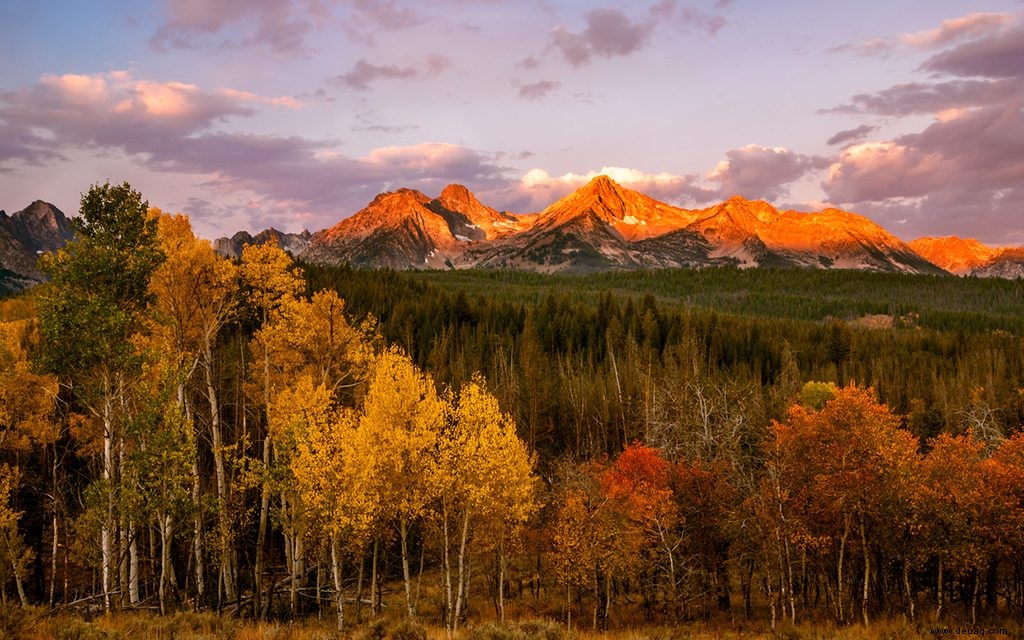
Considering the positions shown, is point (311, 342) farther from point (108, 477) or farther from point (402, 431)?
point (108, 477)

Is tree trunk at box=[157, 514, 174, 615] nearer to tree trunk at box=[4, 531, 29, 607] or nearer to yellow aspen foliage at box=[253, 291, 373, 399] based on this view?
yellow aspen foliage at box=[253, 291, 373, 399]

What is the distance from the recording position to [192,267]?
100 feet

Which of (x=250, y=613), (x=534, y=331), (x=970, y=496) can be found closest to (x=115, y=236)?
(x=250, y=613)

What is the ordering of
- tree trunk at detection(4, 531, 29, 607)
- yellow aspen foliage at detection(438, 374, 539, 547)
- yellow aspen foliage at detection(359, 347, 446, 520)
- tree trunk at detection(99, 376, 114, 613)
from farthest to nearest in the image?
tree trunk at detection(4, 531, 29, 607) < yellow aspen foliage at detection(438, 374, 539, 547) < yellow aspen foliage at detection(359, 347, 446, 520) < tree trunk at detection(99, 376, 114, 613)

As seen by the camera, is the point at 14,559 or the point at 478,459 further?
the point at 14,559

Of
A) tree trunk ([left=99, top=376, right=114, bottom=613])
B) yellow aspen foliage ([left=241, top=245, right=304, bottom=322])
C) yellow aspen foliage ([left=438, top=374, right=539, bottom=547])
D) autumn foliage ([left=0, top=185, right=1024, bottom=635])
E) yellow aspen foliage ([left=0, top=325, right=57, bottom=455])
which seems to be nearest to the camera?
tree trunk ([left=99, top=376, right=114, bottom=613])

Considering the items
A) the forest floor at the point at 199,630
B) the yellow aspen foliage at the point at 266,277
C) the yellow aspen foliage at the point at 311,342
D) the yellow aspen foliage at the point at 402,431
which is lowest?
the forest floor at the point at 199,630

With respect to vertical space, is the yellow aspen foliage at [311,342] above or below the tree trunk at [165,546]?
above

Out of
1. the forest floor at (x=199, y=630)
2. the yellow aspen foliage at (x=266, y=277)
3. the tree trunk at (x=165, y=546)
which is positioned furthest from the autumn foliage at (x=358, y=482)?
the forest floor at (x=199, y=630)

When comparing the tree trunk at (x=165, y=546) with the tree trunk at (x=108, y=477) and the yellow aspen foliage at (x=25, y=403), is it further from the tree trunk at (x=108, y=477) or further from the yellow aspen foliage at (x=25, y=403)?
the yellow aspen foliage at (x=25, y=403)

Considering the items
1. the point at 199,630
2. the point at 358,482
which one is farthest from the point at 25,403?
the point at 199,630

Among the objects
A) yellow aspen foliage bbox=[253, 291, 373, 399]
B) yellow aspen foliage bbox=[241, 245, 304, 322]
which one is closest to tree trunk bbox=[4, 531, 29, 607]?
yellow aspen foliage bbox=[253, 291, 373, 399]

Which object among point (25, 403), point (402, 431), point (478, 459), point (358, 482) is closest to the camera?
point (358, 482)

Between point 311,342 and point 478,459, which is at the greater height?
point 311,342
